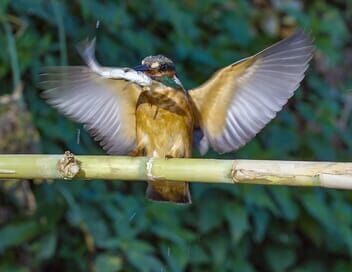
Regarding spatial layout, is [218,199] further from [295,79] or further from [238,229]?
[295,79]

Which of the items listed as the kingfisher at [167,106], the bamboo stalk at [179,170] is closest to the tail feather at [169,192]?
the kingfisher at [167,106]

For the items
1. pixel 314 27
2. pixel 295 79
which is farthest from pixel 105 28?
pixel 295 79

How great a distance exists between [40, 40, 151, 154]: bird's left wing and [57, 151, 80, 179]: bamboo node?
45cm

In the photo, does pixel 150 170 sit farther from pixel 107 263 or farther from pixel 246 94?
pixel 107 263

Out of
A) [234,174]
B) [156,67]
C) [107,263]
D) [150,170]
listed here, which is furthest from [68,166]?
[107,263]

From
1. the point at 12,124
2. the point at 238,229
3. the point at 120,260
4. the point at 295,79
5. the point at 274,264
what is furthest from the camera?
the point at 274,264

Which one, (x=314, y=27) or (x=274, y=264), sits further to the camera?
(x=314, y=27)

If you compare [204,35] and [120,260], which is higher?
[204,35]

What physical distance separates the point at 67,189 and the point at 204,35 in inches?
44.6

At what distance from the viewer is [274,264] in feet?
13.6

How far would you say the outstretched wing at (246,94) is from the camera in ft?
7.72

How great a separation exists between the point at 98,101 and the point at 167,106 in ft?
0.58

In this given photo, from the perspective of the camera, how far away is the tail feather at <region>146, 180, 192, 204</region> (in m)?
2.55

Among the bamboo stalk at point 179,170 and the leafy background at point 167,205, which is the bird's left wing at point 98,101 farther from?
the leafy background at point 167,205
